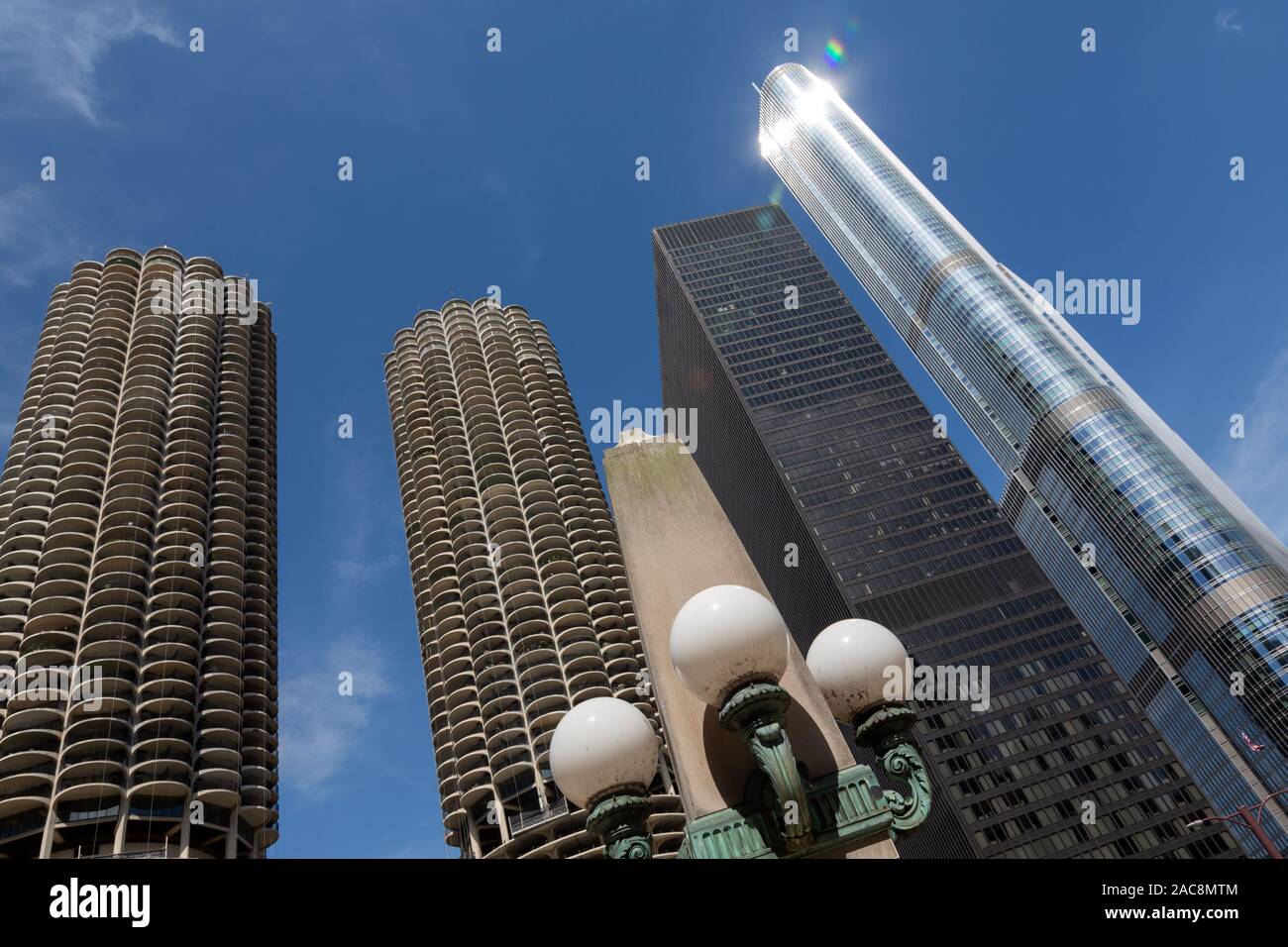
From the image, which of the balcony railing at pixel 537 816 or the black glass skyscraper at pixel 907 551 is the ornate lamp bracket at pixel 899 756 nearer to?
the balcony railing at pixel 537 816

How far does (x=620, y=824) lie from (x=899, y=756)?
2024 mm

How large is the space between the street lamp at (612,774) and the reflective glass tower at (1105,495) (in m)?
97.3

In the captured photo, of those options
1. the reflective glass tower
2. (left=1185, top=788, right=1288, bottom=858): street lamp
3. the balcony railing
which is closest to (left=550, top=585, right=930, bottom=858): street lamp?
(left=1185, top=788, right=1288, bottom=858): street lamp

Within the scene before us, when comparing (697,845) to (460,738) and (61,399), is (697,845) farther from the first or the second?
(61,399)

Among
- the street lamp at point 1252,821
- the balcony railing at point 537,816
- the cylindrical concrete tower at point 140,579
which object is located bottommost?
the street lamp at point 1252,821

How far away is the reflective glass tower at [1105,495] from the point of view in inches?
4136

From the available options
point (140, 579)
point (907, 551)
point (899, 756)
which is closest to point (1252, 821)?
point (899, 756)

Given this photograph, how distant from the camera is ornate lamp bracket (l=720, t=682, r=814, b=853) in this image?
5.48 meters

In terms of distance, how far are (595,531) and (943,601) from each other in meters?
48.7

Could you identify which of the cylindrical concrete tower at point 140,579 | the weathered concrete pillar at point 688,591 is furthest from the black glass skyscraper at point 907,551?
the weathered concrete pillar at point 688,591

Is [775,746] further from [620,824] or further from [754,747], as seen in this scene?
[620,824]

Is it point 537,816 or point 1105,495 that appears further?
point 1105,495

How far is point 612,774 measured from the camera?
5812 millimetres

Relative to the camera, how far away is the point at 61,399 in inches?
2958
